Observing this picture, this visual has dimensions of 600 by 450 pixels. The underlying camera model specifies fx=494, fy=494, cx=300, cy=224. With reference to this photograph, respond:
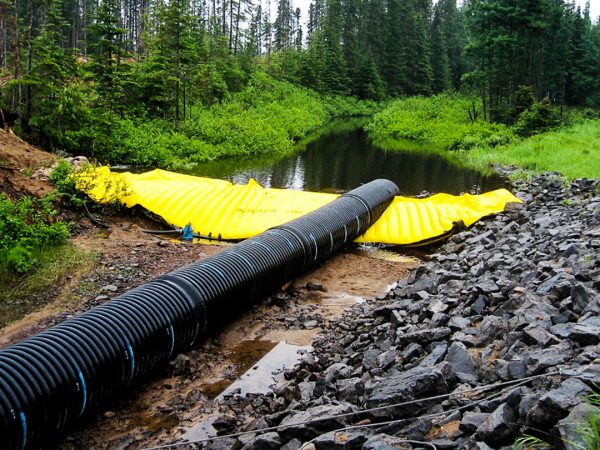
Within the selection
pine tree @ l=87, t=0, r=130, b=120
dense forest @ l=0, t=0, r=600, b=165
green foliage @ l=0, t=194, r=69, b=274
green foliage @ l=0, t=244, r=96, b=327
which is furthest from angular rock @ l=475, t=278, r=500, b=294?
pine tree @ l=87, t=0, r=130, b=120

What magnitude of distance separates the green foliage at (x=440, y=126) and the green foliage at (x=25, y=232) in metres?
22.5

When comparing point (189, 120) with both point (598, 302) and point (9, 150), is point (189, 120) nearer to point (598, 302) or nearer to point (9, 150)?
point (9, 150)

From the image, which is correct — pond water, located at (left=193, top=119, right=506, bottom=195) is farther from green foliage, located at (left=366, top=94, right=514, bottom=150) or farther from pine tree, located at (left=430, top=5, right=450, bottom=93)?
pine tree, located at (left=430, top=5, right=450, bottom=93)

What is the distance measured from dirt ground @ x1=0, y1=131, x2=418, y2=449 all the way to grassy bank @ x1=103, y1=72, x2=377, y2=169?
276 inches

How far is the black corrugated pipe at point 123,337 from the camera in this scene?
13.0ft

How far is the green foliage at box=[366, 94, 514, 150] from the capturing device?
89.9ft

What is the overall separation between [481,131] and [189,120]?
16718 mm

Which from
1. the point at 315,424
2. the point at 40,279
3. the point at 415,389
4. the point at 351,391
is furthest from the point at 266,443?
the point at 40,279

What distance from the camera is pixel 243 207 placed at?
428 inches

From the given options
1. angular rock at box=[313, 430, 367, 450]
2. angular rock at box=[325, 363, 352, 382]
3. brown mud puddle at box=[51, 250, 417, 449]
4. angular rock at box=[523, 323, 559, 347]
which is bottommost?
brown mud puddle at box=[51, 250, 417, 449]

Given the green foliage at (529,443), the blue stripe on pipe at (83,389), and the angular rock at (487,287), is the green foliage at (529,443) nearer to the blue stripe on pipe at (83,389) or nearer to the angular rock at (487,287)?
the angular rock at (487,287)

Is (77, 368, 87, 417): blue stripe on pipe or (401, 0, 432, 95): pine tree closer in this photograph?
(77, 368, 87, 417): blue stripe on pipe

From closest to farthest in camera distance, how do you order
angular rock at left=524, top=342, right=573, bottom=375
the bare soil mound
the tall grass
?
angular rock at left=524, top=342, right=573, bottom=375, the bare soil mound, the tall grass

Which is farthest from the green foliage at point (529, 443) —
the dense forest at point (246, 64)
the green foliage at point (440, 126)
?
the green foliage at point (440, 126)
